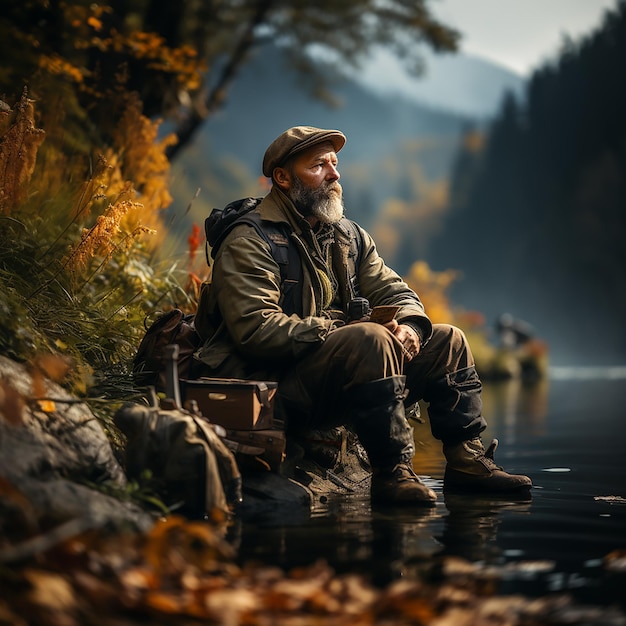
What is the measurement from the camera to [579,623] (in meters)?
2.69

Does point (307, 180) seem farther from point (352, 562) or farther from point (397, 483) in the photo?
point (352, 562)

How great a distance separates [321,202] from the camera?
521 cm

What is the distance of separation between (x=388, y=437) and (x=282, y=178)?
1433mm

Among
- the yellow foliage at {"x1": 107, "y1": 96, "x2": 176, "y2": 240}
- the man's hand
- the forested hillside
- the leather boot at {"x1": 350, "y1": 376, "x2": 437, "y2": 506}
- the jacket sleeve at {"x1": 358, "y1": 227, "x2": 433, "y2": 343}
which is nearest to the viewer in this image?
the leather boot at {"x1": 350, "y1": 376, "x2": 437, "y2": 506}

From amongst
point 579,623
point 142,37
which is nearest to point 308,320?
point 579,623

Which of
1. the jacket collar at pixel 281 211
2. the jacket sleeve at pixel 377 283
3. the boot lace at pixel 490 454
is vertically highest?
the jacket collar at pixel 281 211

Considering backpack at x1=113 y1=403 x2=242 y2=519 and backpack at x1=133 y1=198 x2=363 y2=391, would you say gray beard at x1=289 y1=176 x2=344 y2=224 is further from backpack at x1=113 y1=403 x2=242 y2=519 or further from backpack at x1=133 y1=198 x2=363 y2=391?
backpack at x1=113 y1=403 x2=242 y2=519

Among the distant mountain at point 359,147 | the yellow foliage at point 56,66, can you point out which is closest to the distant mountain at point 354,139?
the distant mountain at point 359,147

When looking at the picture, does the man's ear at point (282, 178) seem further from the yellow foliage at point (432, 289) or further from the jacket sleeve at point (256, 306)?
the yellow foliage at point (432, 289)

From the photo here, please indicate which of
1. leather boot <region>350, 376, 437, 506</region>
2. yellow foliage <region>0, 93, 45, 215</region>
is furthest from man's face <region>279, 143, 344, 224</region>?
yellow foliage <region>0, 93, 45, 215</region>

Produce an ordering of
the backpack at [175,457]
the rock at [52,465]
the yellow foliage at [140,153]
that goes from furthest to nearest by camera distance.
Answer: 1. the yellow foliage at [140,153]
2. the backpack at [175,457]
3. the rock at [52,465]

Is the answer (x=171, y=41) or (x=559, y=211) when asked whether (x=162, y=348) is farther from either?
(x=559, y=211)

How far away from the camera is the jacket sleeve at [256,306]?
15.6 ft

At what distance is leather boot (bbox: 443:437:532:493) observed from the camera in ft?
17.1
